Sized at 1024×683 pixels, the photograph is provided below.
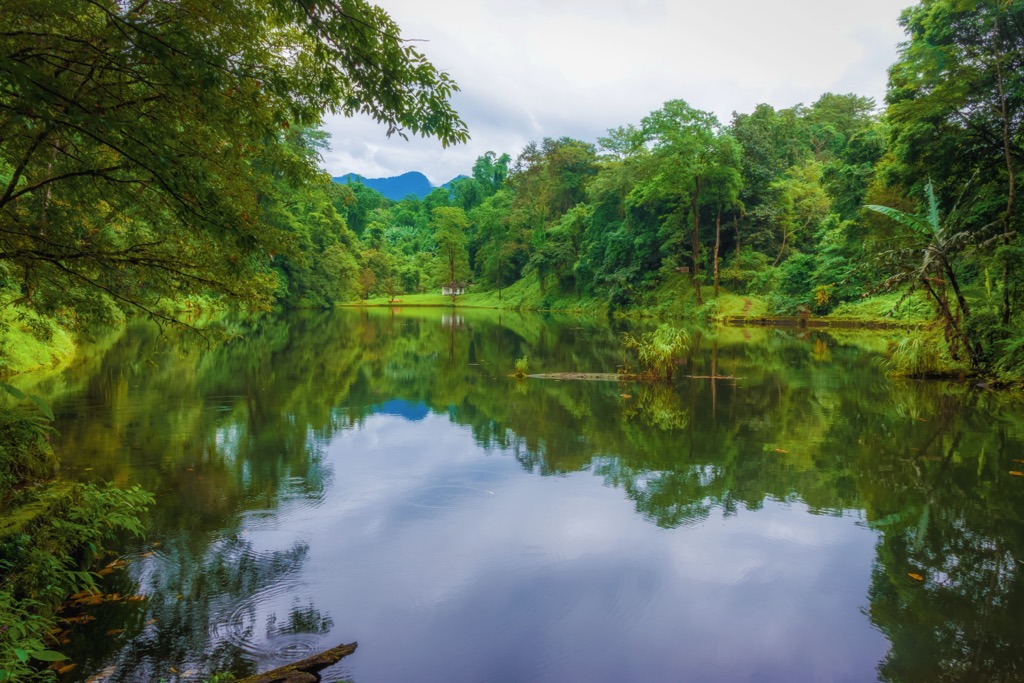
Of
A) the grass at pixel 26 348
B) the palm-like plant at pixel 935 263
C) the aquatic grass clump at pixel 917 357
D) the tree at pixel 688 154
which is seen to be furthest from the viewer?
the tree at pixel 688 154

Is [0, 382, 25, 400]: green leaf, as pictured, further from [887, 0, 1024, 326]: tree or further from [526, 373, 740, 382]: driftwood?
[887, 0, 1024, 326]: tree

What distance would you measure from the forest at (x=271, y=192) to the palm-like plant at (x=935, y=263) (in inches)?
2.1

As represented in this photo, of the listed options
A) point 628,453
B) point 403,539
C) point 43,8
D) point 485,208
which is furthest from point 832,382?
point 485,208

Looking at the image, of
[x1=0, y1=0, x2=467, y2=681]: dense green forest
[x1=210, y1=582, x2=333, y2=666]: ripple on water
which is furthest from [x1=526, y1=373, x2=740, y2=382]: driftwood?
[x1=210, y1=582, x2=333, y2=666]: ripple on water

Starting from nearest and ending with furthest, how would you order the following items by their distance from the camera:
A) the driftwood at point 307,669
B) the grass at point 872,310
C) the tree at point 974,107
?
the driftwood at point 307,669 → the tree at point 974,107 → the grass at point 872,310

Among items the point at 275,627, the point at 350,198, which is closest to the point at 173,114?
the point at 275,627

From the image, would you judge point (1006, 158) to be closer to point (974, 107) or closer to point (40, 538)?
point (974, 107)

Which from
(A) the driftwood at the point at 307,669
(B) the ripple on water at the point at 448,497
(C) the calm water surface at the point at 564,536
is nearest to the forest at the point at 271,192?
(C) the calm water surface at the point at 564,536

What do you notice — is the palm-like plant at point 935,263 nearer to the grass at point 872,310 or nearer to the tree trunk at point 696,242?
the grass at point 872,310

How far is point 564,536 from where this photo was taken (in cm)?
565

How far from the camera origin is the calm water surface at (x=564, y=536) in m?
3.83

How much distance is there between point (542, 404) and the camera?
38.6 feet

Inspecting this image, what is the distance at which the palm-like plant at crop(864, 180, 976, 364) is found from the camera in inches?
499

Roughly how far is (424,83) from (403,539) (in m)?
3.98
